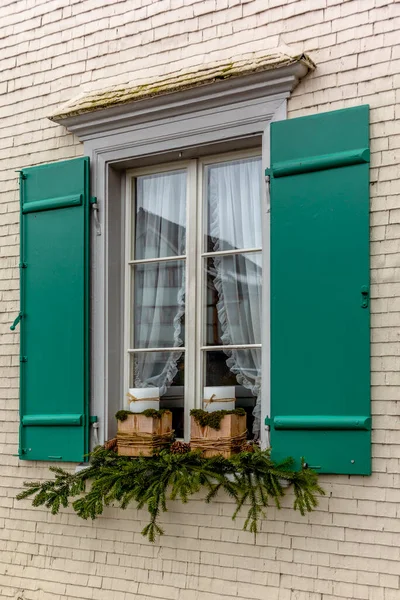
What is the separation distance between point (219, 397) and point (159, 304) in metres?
0.83

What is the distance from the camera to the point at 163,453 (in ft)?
16.0

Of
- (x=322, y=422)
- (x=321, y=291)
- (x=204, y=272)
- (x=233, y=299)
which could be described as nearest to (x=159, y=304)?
(x=204, y=272)

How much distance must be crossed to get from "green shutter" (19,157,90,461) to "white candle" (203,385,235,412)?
0.87 meters

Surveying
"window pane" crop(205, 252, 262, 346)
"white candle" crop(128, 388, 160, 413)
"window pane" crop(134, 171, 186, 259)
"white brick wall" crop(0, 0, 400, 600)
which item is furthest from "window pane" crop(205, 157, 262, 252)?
"white candle" crop(128, 388, 160, 413)

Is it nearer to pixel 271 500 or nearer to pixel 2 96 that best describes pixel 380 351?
pixel 271 500

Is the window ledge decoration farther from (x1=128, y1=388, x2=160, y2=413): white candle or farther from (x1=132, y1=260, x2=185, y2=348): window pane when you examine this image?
(x1=132, y1=260, x2=185, y2=348): window pane

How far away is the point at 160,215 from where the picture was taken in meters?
5.55

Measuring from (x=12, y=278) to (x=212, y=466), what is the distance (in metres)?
2.15

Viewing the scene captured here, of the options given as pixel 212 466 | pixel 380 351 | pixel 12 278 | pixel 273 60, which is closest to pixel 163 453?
pixel 212 466

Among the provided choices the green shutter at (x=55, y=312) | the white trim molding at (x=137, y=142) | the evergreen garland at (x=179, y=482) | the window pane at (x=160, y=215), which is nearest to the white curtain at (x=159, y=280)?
the window pane at (x=160, y=215)

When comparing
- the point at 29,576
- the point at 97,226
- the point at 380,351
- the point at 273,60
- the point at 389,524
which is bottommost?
the point at 29,576

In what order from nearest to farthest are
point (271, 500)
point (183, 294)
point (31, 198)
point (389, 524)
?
1. point (389, 524)
2. point (271, 500)
3. point (183, 294)
4. point (31, 198)

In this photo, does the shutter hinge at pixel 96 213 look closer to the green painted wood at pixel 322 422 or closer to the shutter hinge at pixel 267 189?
the shutter hinge at pixel 267 189

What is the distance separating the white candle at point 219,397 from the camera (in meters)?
4.98
